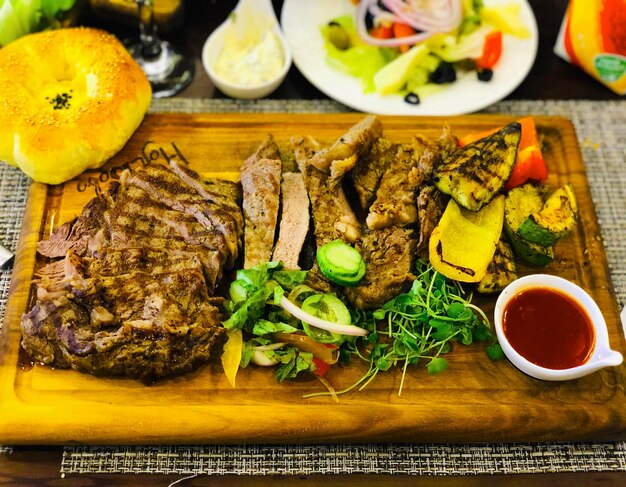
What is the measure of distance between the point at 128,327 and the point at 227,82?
2.40 metres

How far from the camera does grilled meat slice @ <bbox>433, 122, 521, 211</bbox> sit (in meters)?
3.89

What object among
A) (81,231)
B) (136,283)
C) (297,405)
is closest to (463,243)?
(297,405)

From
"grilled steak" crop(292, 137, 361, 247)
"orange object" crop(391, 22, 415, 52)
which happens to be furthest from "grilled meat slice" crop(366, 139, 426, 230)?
"orange object" crop(391, 22, 415, 52)

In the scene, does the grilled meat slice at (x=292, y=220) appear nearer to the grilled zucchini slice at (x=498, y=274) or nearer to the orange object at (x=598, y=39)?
the grilled zucchini slice at (x=498, y=274)

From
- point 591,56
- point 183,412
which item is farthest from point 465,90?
point 183,412

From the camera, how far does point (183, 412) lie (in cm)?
348

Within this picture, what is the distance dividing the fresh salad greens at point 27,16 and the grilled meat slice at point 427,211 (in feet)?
10.6

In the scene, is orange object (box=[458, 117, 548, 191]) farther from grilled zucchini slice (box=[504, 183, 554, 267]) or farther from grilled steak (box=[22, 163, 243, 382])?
grilled steak (box=[22, 163, 243, 382])

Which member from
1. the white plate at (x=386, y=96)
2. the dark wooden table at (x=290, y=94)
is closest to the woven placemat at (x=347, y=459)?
the dark wooden table at (x=290, y=94)

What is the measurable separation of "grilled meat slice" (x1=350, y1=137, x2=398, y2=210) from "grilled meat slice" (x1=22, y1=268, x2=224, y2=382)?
4.06ft

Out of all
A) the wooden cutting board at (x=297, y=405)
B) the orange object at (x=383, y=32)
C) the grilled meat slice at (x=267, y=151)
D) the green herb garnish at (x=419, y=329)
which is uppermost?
the orange object at (x=383, y=32)

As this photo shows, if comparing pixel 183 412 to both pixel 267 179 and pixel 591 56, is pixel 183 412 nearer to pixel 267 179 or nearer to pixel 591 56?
pixel 267 179

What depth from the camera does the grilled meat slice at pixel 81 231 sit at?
382 cm

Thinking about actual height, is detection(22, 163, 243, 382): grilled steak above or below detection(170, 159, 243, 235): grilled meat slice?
below
